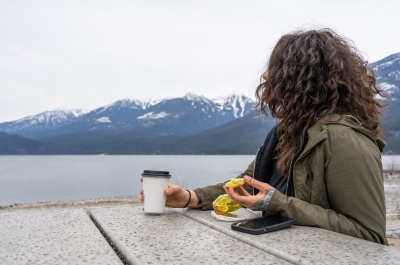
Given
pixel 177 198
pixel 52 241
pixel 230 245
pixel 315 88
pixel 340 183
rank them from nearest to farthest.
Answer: pixel 230 245
pixel 52 241
pixel 340 183
pixel 315 88
pixel 177 198

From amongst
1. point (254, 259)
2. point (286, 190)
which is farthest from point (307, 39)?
point (254, 259)

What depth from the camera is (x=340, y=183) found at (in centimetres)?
184

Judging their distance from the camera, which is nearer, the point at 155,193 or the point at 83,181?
the point at 155,193

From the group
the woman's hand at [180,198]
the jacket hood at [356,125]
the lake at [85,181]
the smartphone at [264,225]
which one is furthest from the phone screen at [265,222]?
the lake at [85,181]

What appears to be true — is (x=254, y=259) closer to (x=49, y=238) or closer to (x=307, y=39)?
(x=49, y=238)

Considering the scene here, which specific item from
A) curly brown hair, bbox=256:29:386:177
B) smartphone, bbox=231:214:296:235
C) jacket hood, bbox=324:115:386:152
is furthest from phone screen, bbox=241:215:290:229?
jacket hood, bbox=324:115:386:152

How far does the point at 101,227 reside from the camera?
75.5 inches

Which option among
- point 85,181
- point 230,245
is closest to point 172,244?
point 230,245

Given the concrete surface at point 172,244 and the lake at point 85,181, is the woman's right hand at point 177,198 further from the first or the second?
the lake at point 85,181

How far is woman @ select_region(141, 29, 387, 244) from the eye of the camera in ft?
5.97

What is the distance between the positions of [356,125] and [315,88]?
13.9 inches

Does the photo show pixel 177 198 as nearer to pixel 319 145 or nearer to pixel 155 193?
pixel 155 193

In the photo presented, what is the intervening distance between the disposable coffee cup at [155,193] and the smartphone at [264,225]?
0.62 meters

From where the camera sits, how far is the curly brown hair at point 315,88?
2.11 metres
